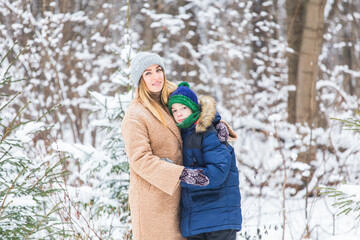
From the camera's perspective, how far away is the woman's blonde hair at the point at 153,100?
2.79 metres

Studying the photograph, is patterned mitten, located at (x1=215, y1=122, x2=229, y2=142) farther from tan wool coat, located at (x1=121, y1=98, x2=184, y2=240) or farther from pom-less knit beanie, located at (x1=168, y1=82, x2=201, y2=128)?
tan wool coat, located at (x1=121, y1=98, x2=184, y2=240)

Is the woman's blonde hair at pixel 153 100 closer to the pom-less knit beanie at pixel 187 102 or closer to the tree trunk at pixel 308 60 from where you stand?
the pom-less knit beanie at pixel 187 102

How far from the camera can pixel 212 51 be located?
32.7 feet

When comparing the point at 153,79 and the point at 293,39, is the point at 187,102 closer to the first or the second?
the point at 153,79

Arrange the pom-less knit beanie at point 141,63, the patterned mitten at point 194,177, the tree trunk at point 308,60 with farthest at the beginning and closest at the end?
the tree trunk at point 308,60
the pom-less knit beanie at point 141,63
the patterned mitten at point 194,177

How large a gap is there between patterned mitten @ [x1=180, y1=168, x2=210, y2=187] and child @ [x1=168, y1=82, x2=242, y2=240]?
33 millimetres

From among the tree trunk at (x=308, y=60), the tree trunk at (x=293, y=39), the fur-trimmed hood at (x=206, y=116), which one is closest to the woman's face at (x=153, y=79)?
the fur-trimmed hood at (x=206, y=116)

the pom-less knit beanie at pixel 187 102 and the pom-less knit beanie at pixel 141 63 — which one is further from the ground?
the pom-less knit beanie at pixel 141 63

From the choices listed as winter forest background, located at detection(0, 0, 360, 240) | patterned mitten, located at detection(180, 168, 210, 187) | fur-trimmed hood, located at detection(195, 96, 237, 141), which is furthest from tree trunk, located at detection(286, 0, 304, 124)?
patterned mitten, located at detection(180, 168, 210, 187)

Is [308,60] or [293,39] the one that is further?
[293,39]

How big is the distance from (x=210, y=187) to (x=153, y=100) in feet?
2.71

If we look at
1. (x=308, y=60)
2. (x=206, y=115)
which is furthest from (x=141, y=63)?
(x=308, y=60)

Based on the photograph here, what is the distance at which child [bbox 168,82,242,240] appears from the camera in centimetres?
252

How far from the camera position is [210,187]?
2.53 metres
